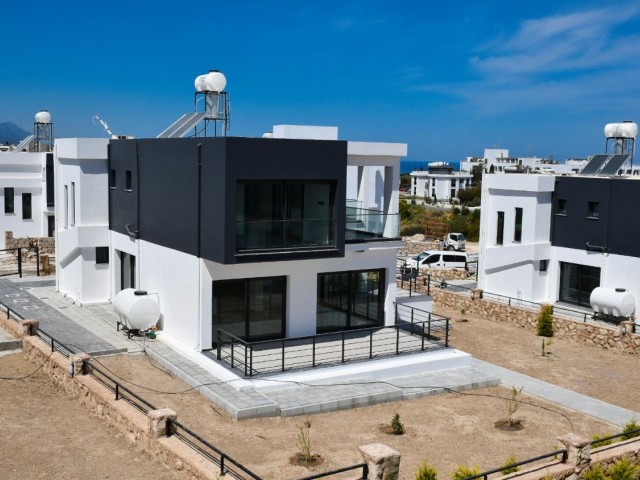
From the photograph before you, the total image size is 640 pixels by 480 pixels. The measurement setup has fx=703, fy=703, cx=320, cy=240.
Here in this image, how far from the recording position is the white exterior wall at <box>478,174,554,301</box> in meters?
28.1

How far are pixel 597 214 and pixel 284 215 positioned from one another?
13.9 meters

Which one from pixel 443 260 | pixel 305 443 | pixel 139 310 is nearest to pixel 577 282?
pixel 443 260

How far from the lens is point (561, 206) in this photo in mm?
28156

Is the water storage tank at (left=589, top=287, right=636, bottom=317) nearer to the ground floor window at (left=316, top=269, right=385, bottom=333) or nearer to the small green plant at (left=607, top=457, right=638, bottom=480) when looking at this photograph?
the ground floor window at (left=316, top=269, right=385, bottom=333)

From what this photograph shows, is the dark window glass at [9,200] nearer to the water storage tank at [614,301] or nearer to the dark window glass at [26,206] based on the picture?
the dark window glass at [26,206]

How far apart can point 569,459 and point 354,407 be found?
5.29m

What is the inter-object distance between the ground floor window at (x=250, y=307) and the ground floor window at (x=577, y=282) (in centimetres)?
1375

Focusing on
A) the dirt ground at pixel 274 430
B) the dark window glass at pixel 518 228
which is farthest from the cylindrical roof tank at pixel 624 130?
the dirt ground at pixel 274 430

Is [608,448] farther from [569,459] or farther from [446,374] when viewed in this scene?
[446,374]

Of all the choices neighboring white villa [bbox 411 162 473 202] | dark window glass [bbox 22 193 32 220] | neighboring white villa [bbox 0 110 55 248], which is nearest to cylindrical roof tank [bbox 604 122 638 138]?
neighboring white villa [bbox 0 110 55 248]

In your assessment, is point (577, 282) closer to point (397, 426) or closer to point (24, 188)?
point (397, 426)

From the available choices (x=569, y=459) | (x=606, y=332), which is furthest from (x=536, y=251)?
(x=569, y=459)

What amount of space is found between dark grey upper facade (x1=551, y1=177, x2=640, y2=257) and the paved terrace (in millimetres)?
8737

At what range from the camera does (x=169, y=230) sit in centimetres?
1984
